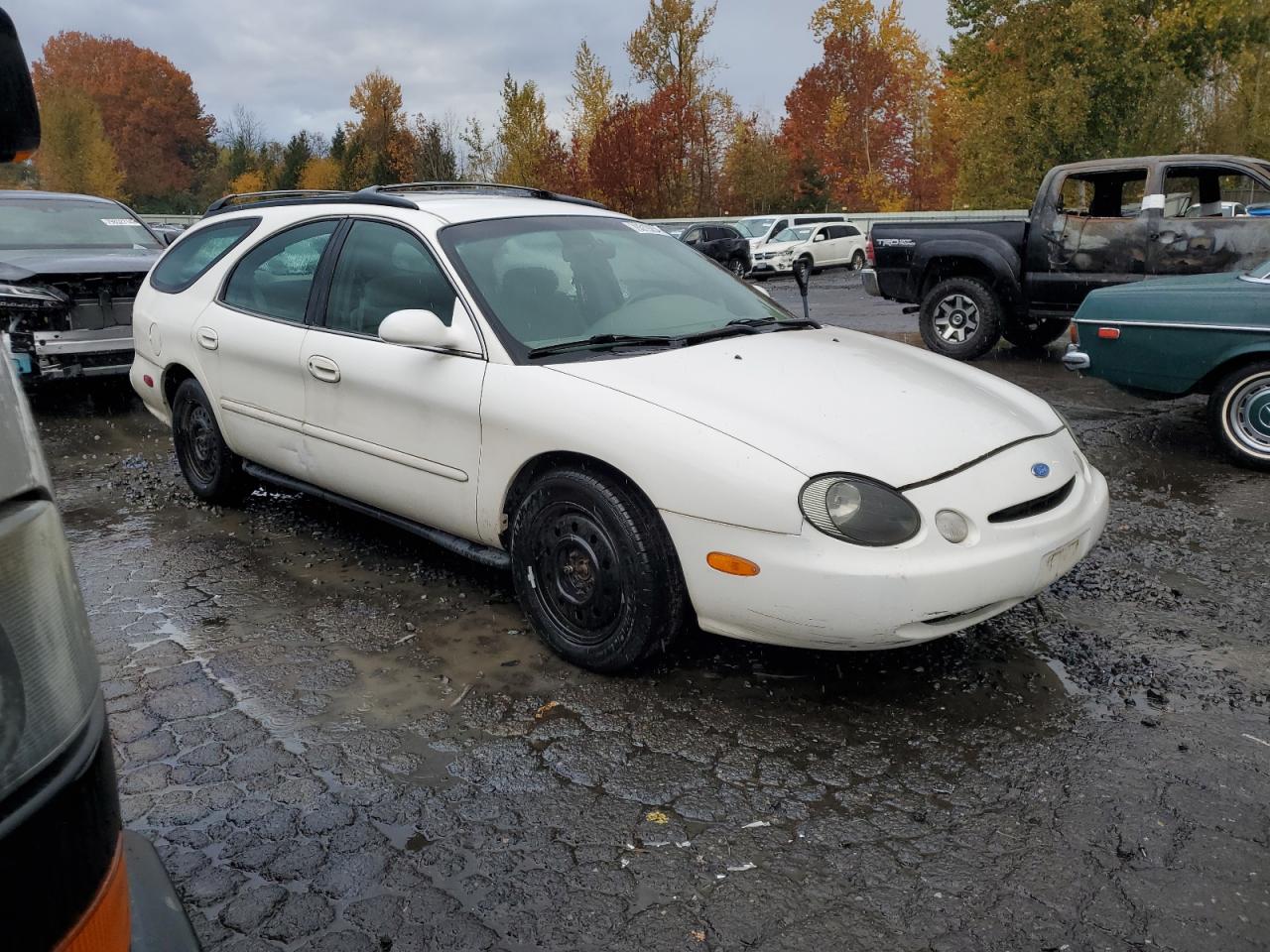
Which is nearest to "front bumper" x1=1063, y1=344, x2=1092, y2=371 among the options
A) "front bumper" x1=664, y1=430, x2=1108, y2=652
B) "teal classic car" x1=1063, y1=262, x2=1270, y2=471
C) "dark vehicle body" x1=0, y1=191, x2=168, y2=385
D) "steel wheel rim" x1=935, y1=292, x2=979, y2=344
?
"teal classic car" x1=1063, y1=262, x2=1270, y2=471

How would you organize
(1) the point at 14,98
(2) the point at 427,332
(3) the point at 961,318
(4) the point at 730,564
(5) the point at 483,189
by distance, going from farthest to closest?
(3) the point at 961,318
(5) the point at 483,189
(2) the point at 427,332
(4) the point at 730,564
(1) the point at 14,98

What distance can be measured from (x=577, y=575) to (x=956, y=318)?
314 inches

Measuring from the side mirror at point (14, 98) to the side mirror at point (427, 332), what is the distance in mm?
2166

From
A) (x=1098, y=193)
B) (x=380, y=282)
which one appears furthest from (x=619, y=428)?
(x=1098, y=193)

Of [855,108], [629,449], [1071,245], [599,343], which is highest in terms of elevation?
[855,108]

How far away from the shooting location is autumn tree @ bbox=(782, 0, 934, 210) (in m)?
41.7

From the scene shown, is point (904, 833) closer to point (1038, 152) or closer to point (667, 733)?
point (667, 733)

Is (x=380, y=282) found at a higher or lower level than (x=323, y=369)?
higher

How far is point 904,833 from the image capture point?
273 cm

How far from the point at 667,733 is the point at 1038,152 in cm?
2729

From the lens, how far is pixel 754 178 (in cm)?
3978

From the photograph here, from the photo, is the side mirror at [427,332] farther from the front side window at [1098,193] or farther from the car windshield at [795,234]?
the car windshield at [795,234]

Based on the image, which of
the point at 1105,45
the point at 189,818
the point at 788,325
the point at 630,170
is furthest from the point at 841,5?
the point at 189,818

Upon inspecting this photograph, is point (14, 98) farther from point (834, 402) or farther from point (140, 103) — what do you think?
point (140, 103)
